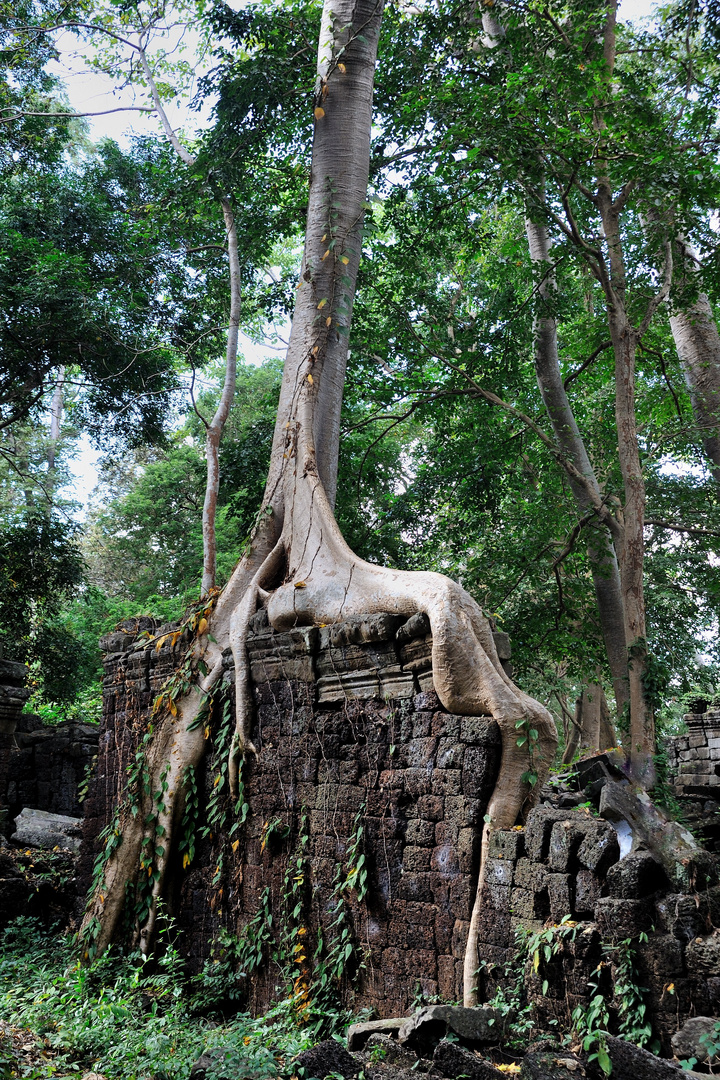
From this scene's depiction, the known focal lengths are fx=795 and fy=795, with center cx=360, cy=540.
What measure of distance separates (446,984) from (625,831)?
1.02 meters

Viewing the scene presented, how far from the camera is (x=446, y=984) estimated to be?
3.42 m

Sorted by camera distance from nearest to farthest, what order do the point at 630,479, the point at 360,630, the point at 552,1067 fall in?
the point at 552,1067 < the point at 360,630 < the point at 630,479

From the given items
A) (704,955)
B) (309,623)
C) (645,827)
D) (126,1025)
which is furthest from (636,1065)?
(309,623)

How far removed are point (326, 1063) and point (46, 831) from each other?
645 centimetres

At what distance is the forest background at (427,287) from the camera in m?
7.15

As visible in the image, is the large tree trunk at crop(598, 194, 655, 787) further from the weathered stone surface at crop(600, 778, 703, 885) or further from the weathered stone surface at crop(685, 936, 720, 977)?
the weathered stone surface at crop(685, 936, 720, 977)

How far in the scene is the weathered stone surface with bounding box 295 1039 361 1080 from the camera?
8.67 ft

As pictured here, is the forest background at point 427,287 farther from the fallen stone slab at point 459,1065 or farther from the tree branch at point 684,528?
the fallen stone slab at point 459,1065

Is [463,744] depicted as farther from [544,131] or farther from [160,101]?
[160,101]

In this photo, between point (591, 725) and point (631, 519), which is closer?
point (631, 519)

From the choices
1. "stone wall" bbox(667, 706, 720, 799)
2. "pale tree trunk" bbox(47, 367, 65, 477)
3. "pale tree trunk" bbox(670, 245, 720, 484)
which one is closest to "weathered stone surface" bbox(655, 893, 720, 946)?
"pale tree trunk" bbox(670, 245, 720, 484)

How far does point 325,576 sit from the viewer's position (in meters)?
4.98

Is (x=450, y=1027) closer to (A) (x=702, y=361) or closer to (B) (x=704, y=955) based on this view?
(B) (x=704, y=955)

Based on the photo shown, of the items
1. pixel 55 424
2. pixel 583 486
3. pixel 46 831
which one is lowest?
pixel 46 831
